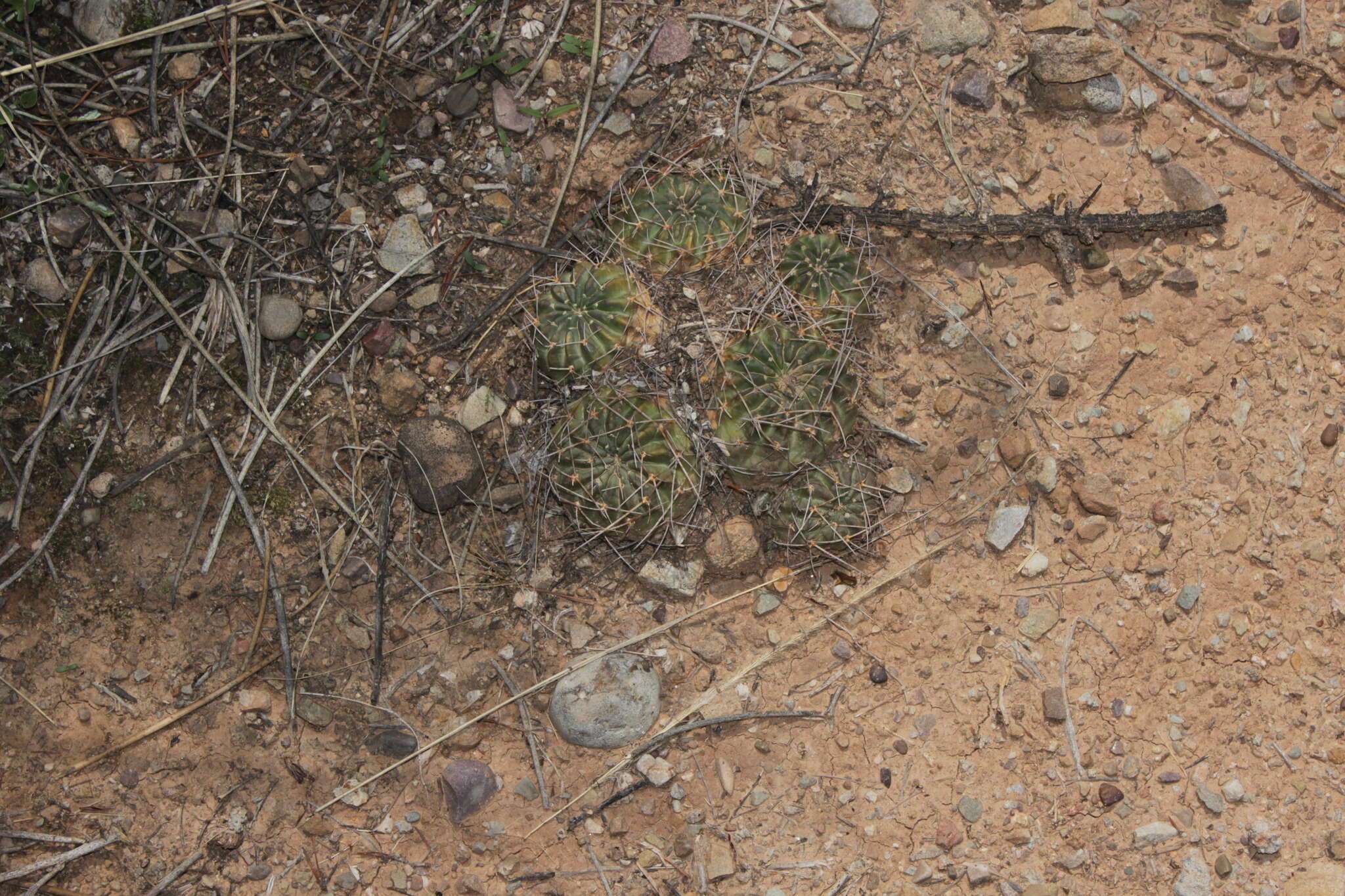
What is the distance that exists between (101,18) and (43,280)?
3.33ft

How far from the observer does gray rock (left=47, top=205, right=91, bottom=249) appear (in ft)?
11.5

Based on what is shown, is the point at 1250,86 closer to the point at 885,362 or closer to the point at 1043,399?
the point at 1043,399

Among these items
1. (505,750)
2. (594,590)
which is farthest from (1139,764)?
(505,750)

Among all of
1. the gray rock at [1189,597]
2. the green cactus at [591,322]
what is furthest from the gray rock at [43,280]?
the gray rock at [1189,597]

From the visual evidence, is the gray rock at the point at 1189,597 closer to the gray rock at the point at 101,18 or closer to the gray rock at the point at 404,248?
the gray rock at the point at 404,248

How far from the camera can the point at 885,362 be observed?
3.66 m

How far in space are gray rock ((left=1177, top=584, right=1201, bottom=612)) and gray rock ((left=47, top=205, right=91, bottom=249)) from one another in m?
4.30

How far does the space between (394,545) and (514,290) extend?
3.53 ft

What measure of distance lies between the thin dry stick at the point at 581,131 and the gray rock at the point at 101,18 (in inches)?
68.8

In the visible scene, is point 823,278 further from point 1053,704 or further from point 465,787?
point 465,787

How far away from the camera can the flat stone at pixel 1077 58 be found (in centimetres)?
370

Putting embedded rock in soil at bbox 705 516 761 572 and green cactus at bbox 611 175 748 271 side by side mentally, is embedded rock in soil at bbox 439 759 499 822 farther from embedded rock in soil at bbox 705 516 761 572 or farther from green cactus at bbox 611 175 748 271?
green cactus at bbox 611 175 748 271

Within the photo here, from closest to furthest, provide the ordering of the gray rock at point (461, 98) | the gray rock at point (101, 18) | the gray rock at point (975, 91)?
the gray rock at point (101, 18)
the gray rock at point (461, 98)
the gray rock at point (975, 91)

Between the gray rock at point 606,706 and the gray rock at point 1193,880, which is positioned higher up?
the gray rock at point 606,706
